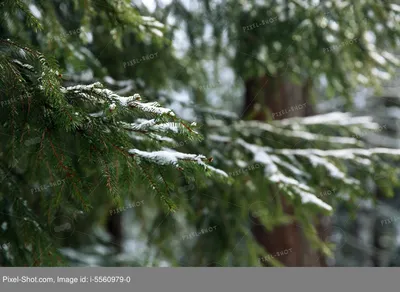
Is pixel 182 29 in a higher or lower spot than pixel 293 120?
higher

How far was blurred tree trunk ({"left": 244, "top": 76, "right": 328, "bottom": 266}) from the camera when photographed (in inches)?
205

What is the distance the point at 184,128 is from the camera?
174 cm

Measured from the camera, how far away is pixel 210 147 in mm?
3502

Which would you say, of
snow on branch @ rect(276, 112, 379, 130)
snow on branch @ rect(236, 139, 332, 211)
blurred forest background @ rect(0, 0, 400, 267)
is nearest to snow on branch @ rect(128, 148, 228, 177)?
blurred forest background @ rect(0, 0, 400, 267)

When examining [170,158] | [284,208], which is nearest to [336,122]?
[284,208]

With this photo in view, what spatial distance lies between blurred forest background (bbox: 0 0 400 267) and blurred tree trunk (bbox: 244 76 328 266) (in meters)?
0.02

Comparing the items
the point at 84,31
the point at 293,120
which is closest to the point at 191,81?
the point at 293,120

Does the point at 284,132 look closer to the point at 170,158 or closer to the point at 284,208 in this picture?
the point at 284,208

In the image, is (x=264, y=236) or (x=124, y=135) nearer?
(x=124, y=135)

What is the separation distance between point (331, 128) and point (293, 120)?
0.39m

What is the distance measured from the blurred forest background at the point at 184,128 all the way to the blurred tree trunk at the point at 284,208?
19 mm

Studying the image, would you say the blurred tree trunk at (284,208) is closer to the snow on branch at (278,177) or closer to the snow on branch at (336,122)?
the snow on branch at (336,122)

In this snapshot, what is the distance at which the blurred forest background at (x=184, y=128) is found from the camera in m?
1.87
